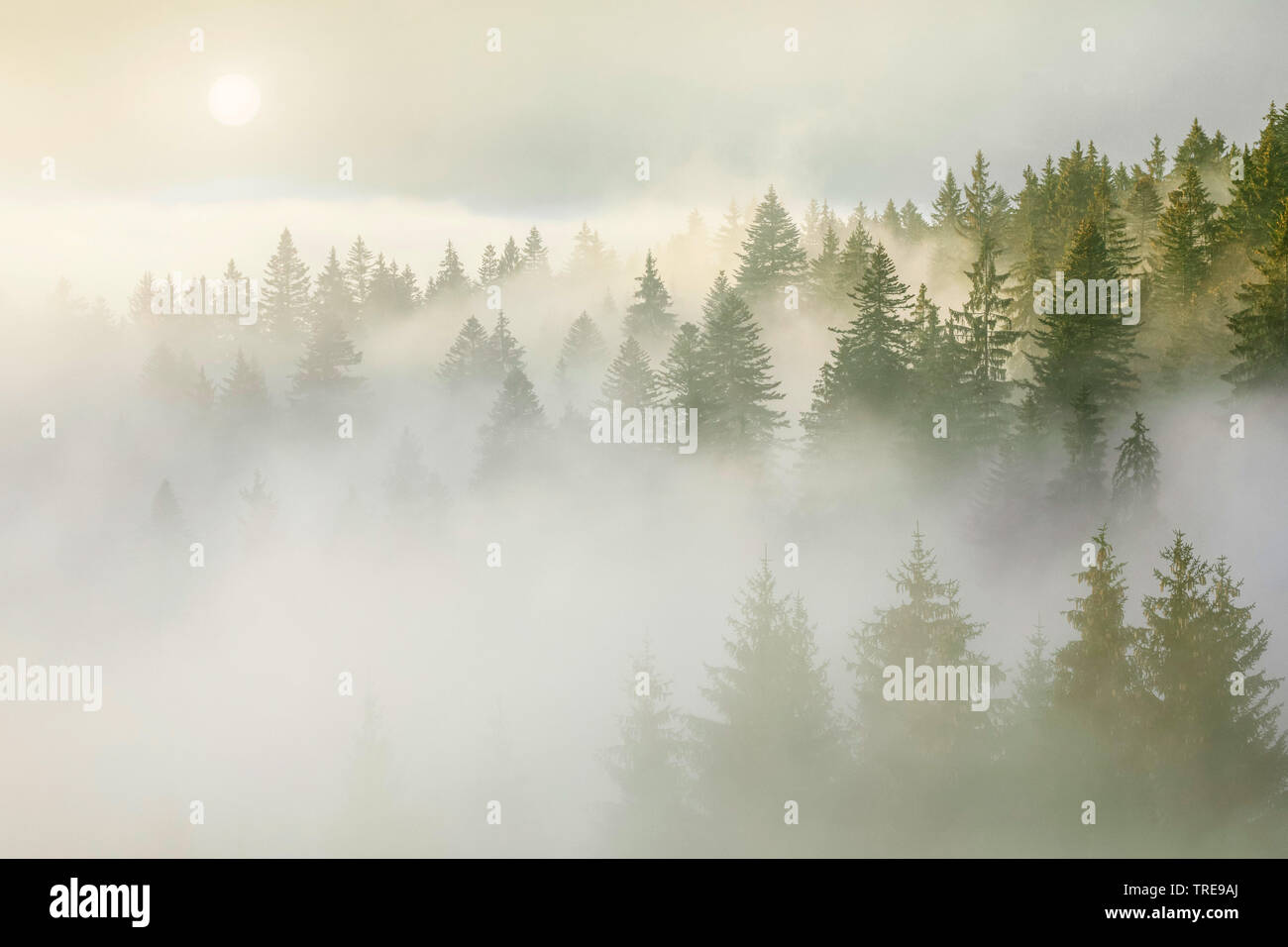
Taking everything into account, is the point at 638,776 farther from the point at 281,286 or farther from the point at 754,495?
the point at 281,286

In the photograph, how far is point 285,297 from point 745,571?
229 ft

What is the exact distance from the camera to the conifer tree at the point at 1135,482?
53.8 meters

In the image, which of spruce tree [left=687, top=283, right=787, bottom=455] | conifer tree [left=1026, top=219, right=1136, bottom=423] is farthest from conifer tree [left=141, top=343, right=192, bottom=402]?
conifer tree [left=1026, top=219, right=1136, bottom=423]

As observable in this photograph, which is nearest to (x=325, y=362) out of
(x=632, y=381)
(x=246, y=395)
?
(x=246, y=395)

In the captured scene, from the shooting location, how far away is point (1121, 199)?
102188 mm

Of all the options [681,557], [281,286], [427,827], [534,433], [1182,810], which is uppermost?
[281,286]

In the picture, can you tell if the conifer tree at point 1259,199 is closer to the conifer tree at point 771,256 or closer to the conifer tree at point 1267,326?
the conifer tree at point 1267,326

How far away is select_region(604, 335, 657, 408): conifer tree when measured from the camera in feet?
234

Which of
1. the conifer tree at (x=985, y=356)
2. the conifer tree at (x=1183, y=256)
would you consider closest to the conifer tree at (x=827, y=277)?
the conifer tree at (x=985, y=356)

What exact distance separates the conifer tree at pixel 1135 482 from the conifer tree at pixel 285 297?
91489mm

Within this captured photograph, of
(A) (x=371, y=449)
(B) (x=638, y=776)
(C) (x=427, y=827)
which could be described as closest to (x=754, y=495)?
(B) (x=638, y=776)

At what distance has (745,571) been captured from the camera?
251 ft

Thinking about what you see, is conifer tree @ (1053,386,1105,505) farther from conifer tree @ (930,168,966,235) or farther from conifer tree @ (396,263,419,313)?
conifer tree @ (396,263,419,313)

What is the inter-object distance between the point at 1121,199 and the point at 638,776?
79.9 m
